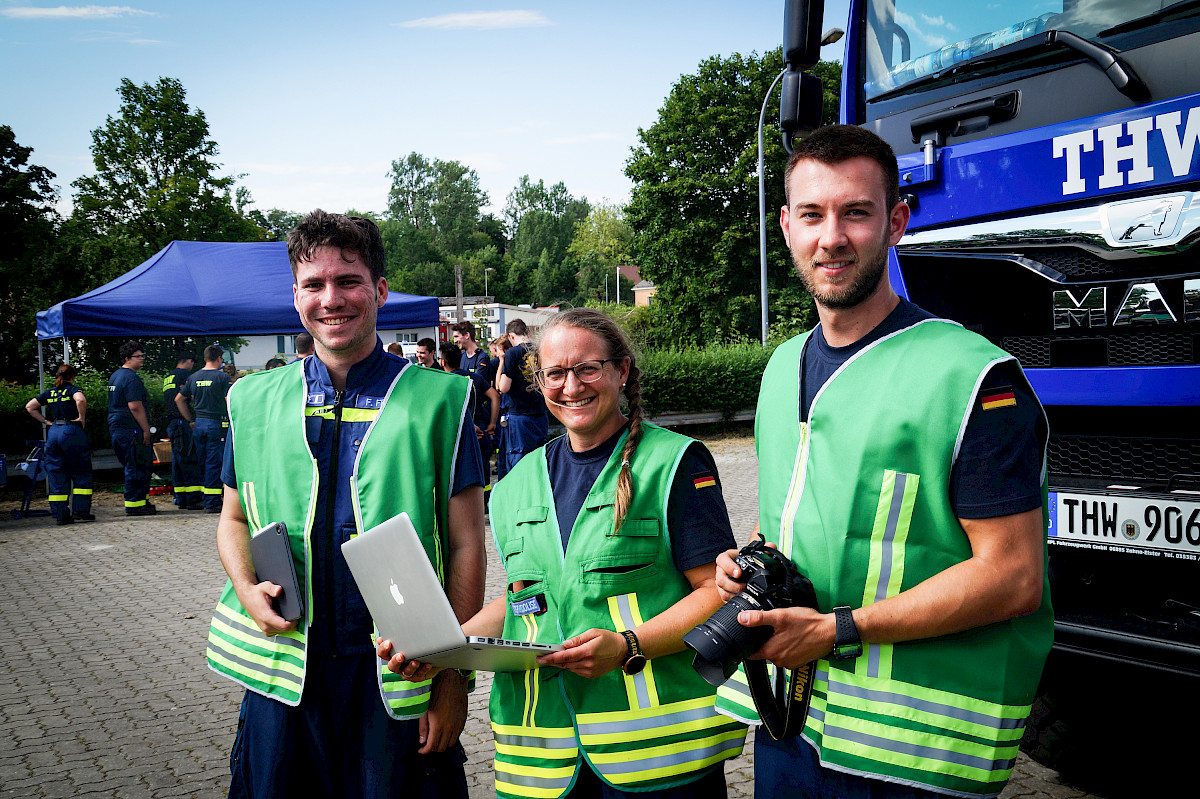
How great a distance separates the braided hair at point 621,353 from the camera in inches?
87.7

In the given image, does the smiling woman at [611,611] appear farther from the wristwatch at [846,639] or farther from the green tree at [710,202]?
the green tree at [710,202]

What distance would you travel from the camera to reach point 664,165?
37.9 meters

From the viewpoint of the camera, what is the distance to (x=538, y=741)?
7.07 ft

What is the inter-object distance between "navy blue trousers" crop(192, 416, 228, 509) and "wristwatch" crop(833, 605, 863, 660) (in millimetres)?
11679

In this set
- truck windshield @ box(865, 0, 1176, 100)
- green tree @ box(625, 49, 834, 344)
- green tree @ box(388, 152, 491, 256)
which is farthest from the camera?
green tree @ box(388, 152, 491, 256)

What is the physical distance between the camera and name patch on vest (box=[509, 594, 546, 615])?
2223mm

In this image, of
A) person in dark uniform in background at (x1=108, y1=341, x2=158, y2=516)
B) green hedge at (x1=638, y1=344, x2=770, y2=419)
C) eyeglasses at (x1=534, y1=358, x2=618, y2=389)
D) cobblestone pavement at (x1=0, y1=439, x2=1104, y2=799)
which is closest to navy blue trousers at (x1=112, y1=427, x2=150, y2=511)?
person in dark uniform in background at (x1=108, y1=341, x2=158, y2=516)

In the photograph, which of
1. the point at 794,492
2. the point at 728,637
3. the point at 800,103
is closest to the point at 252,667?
the point at 728,637

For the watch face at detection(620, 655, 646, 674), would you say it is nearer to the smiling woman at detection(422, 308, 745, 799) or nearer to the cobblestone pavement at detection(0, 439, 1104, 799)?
the smiling woman at detection(422, 308, 745, 799)

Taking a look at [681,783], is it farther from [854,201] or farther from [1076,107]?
[1076,107]

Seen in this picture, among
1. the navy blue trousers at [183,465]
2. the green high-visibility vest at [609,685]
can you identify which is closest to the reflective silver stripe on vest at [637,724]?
the green high-visibility vest at [609,685]

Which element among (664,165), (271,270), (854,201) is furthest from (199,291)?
(664,165)

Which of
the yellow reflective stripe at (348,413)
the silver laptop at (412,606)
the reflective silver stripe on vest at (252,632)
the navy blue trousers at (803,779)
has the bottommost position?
the navy blue trousers at (803,779)

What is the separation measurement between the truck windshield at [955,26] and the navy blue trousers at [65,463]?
11.2 metres
